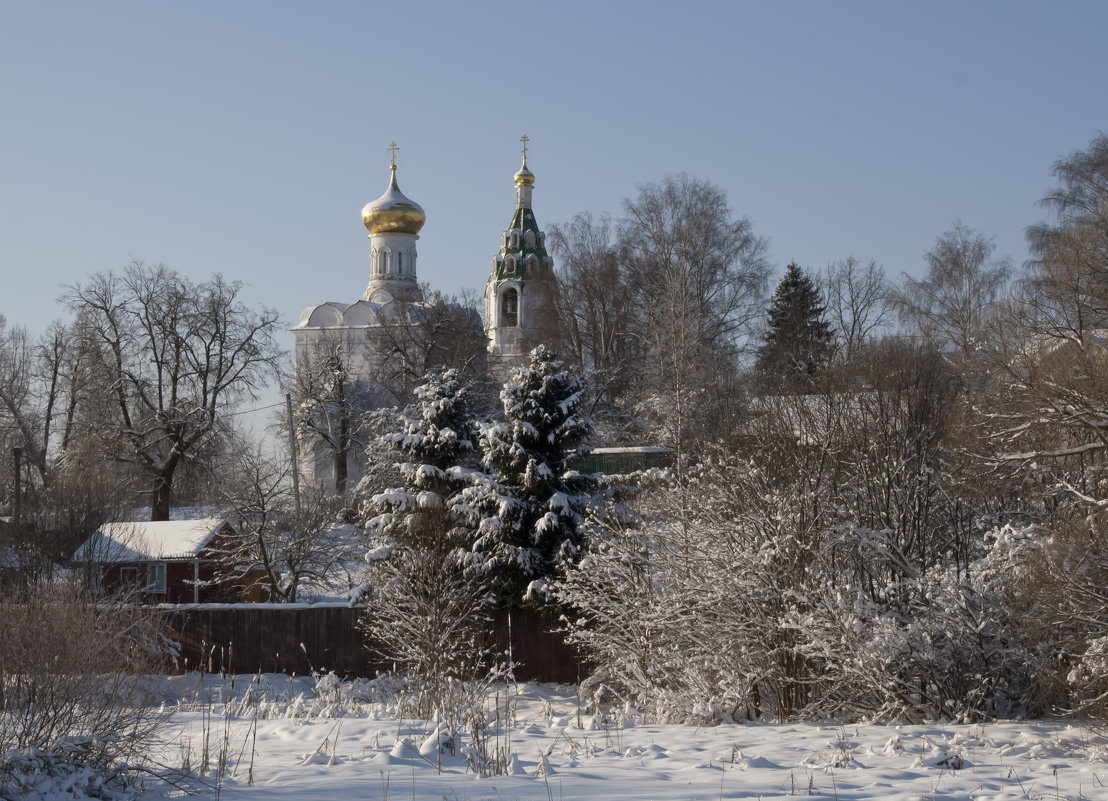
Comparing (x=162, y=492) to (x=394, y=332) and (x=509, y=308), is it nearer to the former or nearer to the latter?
(x=394, y=332)

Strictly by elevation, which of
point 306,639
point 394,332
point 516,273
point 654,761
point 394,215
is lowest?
point 654,761

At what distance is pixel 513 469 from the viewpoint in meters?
19.4

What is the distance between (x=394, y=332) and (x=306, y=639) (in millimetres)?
20434

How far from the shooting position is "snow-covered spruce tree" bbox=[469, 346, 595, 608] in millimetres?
18844

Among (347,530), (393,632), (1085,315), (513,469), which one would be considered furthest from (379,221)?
(1085,315)

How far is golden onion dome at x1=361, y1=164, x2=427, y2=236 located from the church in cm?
4

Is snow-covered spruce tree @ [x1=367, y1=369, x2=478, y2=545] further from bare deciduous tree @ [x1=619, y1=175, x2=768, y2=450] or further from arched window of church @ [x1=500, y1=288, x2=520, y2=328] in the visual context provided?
arched window of church @ [x1=500, y1=288, x2=520, y2=328]

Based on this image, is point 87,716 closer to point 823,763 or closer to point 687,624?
point 823,763

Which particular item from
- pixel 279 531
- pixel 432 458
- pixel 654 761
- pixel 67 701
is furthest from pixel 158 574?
pixel 654 761

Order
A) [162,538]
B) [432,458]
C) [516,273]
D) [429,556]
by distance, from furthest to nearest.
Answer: [516,273] → [162,538] → [432,458] → [429,556]

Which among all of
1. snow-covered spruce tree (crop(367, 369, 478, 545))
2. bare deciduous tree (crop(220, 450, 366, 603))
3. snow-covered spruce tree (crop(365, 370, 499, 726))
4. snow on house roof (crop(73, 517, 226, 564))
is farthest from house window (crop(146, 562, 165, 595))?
snow-covered spruce tree (crop(367, 369, 478, 545))

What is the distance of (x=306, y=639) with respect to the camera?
2020 centimetres

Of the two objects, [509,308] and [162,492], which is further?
[509,308]

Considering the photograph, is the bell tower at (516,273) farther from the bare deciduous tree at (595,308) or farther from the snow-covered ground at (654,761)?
the snow-covered ground at (654,761)
